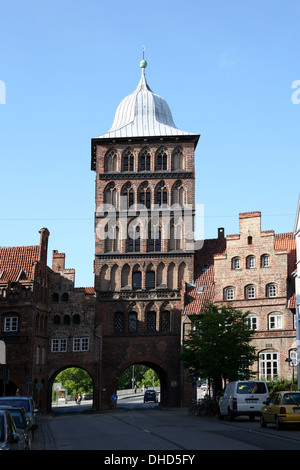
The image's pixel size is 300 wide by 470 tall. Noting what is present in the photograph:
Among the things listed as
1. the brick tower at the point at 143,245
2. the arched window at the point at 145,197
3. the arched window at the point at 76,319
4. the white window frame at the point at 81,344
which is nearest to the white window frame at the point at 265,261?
the brick tower at the point at 143,245

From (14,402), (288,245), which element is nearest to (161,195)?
(288,245)

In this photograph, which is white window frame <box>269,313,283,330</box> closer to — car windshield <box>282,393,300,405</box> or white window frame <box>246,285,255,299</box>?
white window frame <box>246,285,255,299</box>

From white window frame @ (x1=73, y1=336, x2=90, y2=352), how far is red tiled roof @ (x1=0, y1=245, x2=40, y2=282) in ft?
24.7

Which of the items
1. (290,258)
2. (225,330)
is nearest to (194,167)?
(290,258)

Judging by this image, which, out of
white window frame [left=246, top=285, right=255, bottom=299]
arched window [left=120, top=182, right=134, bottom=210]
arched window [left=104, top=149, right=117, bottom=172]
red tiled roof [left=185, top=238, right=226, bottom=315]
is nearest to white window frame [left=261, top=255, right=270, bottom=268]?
white window frame [left=246, top=285, right=255, bottom=299]

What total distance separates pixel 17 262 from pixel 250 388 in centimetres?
3400

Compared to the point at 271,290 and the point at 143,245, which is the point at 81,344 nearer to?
the point at 143,245

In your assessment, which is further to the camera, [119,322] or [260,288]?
[119,322]

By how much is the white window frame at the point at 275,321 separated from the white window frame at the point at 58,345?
18852mm

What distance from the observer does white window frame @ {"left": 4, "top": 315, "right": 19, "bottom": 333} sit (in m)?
56.1

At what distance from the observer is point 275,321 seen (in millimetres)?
54062

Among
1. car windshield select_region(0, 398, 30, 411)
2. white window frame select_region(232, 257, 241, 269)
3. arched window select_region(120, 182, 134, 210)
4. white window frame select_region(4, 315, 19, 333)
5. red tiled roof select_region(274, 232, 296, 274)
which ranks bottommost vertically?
car windshield select_region(0, 398, 30, 411)
